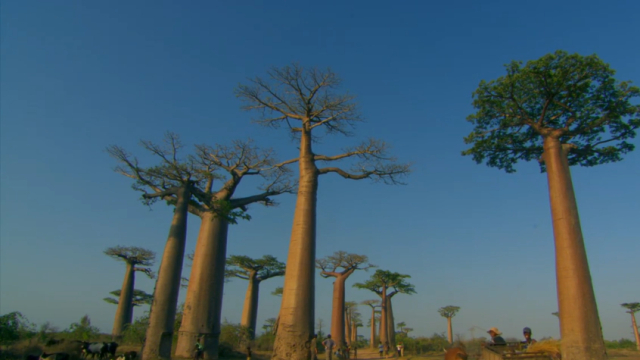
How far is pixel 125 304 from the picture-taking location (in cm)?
2739

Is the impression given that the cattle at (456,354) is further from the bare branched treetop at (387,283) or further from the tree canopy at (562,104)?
the bare branched treetop at (387,283)

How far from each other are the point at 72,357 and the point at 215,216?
530cm

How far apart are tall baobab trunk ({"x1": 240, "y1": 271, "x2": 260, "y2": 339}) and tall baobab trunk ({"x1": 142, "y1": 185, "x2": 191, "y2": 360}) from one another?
44.0 ft

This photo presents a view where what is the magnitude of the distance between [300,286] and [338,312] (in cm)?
1820

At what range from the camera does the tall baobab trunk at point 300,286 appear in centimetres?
864

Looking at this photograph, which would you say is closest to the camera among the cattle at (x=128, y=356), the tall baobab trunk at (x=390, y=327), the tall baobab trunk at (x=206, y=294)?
the cattle at (x=128, y=356)

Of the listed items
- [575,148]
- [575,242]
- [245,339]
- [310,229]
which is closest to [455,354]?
[310,229]

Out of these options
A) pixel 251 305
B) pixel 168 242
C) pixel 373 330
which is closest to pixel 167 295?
pixel 168 242

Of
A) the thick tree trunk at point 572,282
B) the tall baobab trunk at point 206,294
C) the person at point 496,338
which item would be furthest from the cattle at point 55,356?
the thick tree trunk at point 572,282

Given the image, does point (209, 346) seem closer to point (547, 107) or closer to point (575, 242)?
point (575, 242)

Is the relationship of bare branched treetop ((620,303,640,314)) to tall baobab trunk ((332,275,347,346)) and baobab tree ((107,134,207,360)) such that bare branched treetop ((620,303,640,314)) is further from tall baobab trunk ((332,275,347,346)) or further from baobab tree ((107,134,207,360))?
baobab tree ((107,134,207,360))

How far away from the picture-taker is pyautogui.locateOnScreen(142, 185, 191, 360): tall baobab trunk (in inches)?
445

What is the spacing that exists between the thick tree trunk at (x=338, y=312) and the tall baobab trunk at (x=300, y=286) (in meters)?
16.2

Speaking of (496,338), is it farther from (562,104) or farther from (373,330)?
(373,330)
